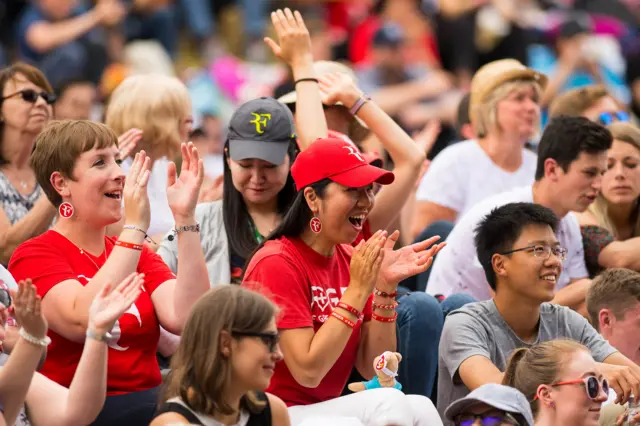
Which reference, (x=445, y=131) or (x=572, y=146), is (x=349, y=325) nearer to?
(x=572, y=146)

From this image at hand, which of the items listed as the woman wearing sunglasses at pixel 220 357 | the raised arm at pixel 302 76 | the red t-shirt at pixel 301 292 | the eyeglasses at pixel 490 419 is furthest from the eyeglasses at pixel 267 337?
the raised arm at pixel 302 76

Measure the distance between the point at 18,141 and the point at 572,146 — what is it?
8.78 ft

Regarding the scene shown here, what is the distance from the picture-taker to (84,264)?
4.49m

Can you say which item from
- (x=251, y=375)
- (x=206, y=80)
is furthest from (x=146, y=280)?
(x=206, y=80)

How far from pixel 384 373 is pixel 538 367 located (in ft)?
1.81

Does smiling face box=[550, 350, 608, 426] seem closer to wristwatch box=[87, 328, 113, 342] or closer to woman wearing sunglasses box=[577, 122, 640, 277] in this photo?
wristwatch box=[87, 328, 113, 342]

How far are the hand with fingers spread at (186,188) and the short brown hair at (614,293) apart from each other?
1891 millimetres

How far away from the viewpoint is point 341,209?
4504mm

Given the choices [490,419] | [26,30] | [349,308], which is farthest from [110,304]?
[26,30]

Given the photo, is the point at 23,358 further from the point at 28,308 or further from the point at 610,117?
the point at 610,117

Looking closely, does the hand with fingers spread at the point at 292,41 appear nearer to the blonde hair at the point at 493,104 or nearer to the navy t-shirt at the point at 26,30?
the blonde hair at the point at 493,104

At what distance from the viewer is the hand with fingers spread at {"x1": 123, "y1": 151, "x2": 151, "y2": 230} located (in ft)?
14.3

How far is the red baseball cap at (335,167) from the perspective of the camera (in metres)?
4.49

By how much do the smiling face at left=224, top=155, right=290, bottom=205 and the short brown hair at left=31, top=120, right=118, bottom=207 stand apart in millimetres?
687
